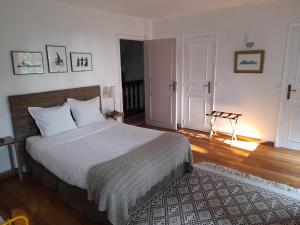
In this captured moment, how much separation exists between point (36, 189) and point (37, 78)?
1.58m

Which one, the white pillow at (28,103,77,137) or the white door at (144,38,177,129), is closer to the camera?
the white pillow at (28,103,77,137)

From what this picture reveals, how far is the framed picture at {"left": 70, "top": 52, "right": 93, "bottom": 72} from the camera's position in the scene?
374cm

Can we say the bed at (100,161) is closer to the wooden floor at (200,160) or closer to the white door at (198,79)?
the wooden floor at (200,160)

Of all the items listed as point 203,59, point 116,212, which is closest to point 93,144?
point 116,212

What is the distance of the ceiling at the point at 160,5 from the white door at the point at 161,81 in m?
0.62

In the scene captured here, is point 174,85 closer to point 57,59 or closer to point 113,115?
point 113,115

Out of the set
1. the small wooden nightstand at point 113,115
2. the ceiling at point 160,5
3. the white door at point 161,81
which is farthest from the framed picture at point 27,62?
the white door at point 161,81

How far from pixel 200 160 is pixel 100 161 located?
6.04ft

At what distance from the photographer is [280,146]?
3.97 m

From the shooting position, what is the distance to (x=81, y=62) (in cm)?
387

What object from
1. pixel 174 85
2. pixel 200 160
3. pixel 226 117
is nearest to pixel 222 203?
pixel 200 160

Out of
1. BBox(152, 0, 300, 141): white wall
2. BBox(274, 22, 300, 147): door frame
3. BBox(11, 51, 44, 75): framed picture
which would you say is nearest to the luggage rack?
BBox(152, 0, 300, 141): white wall

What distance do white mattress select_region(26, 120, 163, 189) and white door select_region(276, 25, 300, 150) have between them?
7.79ft

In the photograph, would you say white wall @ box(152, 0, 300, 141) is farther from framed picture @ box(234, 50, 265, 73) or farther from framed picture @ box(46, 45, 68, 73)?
framed picture @ box(46, 45, 68, 73)
